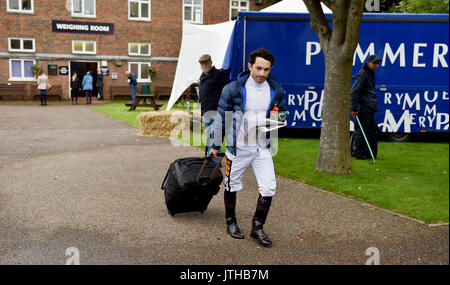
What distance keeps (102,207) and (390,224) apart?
11.3ft

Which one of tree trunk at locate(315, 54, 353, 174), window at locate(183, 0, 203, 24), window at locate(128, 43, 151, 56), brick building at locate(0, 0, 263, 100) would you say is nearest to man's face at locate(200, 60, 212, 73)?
tree trunk at locate(315, 54, 353, 174)

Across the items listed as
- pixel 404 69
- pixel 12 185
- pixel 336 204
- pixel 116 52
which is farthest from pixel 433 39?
pixel 116 52

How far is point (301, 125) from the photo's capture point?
12750 mm

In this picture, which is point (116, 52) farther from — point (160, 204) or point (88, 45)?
point (160, 204)

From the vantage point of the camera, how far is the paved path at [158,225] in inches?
174

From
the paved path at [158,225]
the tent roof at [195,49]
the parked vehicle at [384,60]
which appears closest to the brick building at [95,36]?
the tent roof at [195,49]

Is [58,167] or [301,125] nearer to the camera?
[58,167]

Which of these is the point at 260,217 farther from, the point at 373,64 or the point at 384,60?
the point at 384,60

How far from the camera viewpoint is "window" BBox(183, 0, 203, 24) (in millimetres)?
31859

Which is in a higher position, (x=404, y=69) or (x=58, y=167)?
(x=404, y=69)

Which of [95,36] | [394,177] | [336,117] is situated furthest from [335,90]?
[95,36]

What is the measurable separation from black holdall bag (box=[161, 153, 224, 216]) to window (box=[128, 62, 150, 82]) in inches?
1055

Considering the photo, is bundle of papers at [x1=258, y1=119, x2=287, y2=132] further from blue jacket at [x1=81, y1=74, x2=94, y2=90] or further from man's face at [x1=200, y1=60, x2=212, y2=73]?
blue jacket at [x1=81, y1=74, x2=94, y2=90]
